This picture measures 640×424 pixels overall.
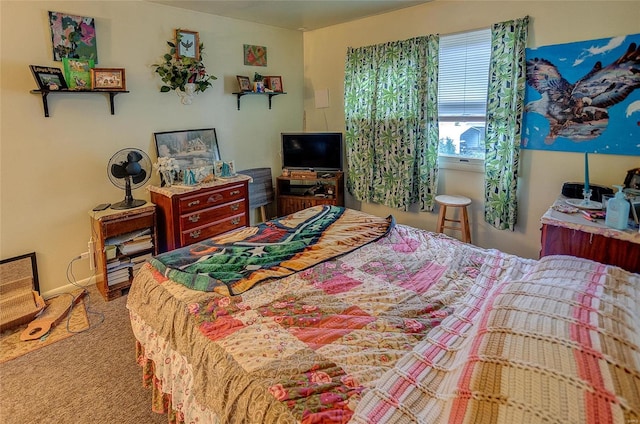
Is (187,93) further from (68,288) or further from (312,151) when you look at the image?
(68,288)

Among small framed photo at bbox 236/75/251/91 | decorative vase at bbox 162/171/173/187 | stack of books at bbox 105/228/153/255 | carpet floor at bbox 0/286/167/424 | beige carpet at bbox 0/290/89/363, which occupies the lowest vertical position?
carpet floor at bbox 0/286/167/424

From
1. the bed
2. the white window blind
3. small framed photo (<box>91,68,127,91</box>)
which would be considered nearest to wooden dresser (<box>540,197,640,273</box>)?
the bed

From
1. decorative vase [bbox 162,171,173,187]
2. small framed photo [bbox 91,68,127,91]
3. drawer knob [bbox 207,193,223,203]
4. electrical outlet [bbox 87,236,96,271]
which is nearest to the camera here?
small framed photo [bbox 91,68,127,91]

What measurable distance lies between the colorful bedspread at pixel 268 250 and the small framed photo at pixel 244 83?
76.1 inches

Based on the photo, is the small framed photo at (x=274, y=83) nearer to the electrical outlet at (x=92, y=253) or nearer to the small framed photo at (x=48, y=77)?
the small framed photo at (x=48, y=77)

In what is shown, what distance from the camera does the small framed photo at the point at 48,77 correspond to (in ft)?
8.50

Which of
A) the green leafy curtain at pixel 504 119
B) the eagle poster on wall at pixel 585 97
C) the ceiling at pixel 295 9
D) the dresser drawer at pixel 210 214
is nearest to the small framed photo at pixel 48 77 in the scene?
the ceiling at pixel 295 9

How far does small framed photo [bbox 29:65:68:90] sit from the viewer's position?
259 cm

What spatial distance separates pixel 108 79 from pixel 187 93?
735 millimetres

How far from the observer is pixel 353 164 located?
4.18 metres

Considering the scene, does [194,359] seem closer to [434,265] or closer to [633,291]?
[434,265]

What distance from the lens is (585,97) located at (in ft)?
8.70

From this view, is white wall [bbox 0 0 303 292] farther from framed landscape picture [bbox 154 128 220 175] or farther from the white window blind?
the white window blind

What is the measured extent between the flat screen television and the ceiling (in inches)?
47.8
